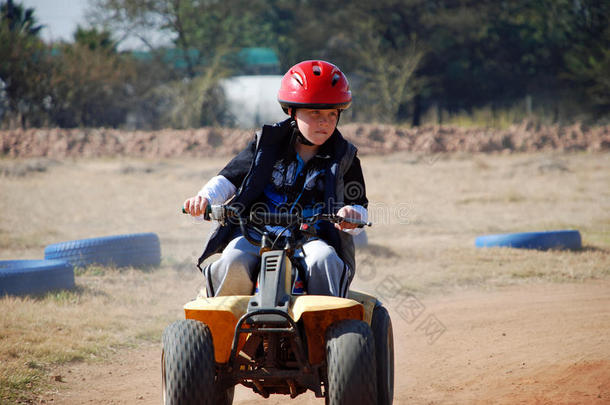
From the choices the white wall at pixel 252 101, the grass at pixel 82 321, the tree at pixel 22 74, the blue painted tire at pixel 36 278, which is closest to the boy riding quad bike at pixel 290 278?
the grass at pixel 82 321

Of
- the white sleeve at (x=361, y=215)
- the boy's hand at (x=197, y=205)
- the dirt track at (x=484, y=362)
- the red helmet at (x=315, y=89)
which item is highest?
the red helmet at (x=315, y=89)

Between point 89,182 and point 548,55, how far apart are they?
72.9 feet

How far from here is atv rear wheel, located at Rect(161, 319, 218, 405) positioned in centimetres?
306

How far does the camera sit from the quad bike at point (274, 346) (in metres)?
3.07

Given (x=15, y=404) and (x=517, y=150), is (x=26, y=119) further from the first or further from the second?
(x=15, y=404)

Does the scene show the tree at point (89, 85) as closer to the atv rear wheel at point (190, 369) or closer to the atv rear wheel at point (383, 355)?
the atv rear wheel at point (383, 355)

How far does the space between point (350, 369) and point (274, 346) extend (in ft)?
1.23

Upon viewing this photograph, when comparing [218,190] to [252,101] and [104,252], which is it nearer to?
[104,252]

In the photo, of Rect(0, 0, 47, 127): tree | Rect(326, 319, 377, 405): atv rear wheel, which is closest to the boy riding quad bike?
Rect(326, 319, 377, 405): atv rear wheel

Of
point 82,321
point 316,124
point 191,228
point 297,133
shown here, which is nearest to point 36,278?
point 82,321

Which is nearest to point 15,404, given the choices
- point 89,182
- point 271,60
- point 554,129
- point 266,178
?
point 266,178

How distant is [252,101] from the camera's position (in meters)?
28.0

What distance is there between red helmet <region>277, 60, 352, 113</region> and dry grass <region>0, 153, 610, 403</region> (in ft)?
8.24

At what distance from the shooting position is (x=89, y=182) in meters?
16.3
